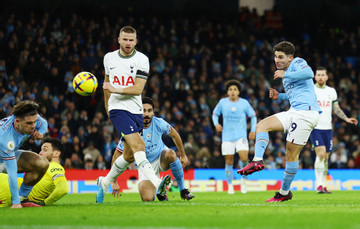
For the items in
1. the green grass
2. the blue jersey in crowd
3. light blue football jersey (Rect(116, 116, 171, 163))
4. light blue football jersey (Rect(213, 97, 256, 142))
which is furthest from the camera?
light blue football jersey (Rect(213, 97, 256, 142))

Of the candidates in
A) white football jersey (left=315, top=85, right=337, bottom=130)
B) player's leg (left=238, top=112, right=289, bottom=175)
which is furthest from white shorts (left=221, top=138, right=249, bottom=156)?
player's leg (left=238, top=112, right=289, bottom=175)

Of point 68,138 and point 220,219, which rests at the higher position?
point 68,138

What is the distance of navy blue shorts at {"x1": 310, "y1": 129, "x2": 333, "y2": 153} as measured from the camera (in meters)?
12.7

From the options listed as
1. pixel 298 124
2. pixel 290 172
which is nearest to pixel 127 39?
pixel 298 124

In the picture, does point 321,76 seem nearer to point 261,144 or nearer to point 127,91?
point 261,144

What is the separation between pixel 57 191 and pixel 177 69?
13468 mm

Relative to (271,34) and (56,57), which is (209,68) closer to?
(271,34)

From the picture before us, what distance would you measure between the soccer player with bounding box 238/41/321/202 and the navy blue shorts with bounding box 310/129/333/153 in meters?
4.51

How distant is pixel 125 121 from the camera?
25.6 feet

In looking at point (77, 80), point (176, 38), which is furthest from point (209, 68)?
point (77, 80)

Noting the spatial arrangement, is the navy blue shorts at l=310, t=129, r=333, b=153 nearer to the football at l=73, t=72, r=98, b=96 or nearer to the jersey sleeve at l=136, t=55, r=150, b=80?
the football at l=73, t=72, r=98, b=96

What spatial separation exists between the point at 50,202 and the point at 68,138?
8594mm

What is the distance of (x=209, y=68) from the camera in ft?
73.3

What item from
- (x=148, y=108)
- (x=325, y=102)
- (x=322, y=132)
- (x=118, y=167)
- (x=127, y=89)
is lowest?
(x=118, y=167)
